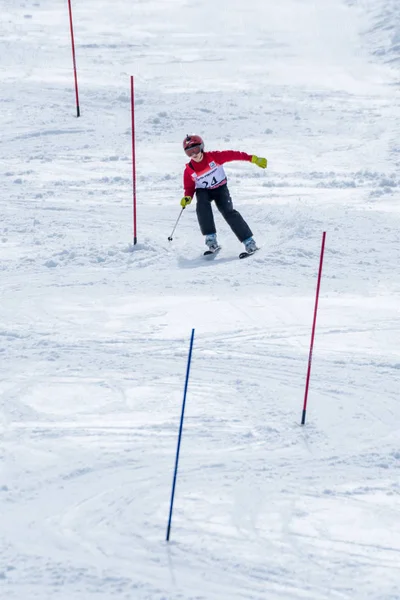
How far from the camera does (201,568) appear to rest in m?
5.29

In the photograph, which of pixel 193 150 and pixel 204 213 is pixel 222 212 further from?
pixel 193 150

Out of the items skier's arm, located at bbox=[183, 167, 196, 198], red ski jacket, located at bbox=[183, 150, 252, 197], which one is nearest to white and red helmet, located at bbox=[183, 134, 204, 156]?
red ski jacket, located at bbox=[183, 150, 252, 197]

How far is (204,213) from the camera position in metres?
9.93

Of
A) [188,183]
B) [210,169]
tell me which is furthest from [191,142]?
[188,183]

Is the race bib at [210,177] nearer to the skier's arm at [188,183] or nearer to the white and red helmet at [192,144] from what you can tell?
the skier's arm at [188,183]

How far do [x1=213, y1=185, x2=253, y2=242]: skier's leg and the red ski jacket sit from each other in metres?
0.10

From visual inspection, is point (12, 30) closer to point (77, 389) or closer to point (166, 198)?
point (166, 198)

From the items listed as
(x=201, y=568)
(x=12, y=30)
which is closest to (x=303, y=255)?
(x=201, y=568)

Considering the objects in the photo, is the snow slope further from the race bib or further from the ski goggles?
the ski goggles

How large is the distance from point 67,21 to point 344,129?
9014mm

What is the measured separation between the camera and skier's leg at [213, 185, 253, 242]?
9.87 metres

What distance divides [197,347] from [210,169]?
2714 millimetres

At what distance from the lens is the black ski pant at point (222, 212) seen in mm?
9883

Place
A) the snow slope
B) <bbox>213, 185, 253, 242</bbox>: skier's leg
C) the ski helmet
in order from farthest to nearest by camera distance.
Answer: <bbox>213, 185, 253, 242</bbox>: skier's leg < the ski helmet < the snow slope
